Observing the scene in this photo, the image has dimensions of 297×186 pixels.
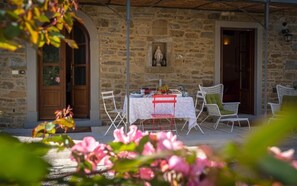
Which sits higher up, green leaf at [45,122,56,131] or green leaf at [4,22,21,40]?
green leaf at [4,22,21,40]

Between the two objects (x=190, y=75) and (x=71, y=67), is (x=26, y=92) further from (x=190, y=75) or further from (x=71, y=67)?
(x=190, y=75)

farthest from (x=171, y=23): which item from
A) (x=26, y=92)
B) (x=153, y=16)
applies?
(x=26, y=92)

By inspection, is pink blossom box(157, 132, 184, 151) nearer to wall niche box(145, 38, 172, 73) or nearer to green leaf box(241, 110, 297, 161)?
green leaf box(241, 110, 297, 161)

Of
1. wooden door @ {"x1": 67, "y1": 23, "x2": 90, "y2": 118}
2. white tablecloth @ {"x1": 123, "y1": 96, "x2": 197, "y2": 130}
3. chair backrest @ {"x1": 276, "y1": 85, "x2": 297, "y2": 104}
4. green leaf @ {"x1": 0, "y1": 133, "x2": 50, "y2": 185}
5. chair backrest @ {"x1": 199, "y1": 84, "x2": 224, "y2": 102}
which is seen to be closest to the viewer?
green leaf @ {"x1": 0, "y1": 133, "x2": 50, "y2": 185}

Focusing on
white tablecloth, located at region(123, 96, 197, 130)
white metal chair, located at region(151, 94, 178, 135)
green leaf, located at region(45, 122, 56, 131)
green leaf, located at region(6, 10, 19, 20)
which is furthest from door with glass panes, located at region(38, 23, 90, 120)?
green leaf, located at region(6, 10, 19, 20)

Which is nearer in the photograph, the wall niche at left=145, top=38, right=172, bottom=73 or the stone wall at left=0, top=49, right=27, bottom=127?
the stone wall at left=0, top=49, right=27, bottom=127

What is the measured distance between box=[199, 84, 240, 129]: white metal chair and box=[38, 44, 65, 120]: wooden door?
10.8 feet

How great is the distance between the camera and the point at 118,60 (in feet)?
28.2

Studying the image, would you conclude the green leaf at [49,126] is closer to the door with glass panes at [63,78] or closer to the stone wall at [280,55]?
the door with glass panes at [63,78]

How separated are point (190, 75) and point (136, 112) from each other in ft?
8.05

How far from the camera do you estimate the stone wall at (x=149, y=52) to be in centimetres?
810

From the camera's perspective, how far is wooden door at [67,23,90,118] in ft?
28.7

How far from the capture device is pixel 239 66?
410 inches

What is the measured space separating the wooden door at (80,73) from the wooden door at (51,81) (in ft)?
1.22
